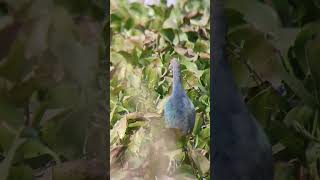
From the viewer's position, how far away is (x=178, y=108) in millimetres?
1880

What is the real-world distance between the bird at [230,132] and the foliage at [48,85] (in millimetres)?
375

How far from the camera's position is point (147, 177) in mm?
1879

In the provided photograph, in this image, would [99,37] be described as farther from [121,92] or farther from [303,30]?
Answer: [303,30]

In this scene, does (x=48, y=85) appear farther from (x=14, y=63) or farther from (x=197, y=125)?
(x=197, y=125)

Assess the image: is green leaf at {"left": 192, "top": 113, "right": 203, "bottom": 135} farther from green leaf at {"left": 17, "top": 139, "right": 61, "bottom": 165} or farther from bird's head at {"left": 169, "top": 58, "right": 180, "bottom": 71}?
green leaf at {"left": 17, "top": 139, "right": 61, "bottom": 165}

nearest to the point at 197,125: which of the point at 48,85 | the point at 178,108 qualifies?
the point at 178,108

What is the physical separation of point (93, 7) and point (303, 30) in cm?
69

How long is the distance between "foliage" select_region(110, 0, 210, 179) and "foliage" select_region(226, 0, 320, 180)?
117 millimetres

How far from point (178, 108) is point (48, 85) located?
17.4 inches

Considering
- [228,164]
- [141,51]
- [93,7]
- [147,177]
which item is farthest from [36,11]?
[228,164]

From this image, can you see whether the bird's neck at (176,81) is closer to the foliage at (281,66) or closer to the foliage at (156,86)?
the foliage at (156,86)

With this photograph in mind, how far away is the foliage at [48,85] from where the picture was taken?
5.56ft

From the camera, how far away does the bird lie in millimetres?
1842

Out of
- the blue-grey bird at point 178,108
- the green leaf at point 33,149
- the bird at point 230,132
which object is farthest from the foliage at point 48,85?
the bird at point 230,132
